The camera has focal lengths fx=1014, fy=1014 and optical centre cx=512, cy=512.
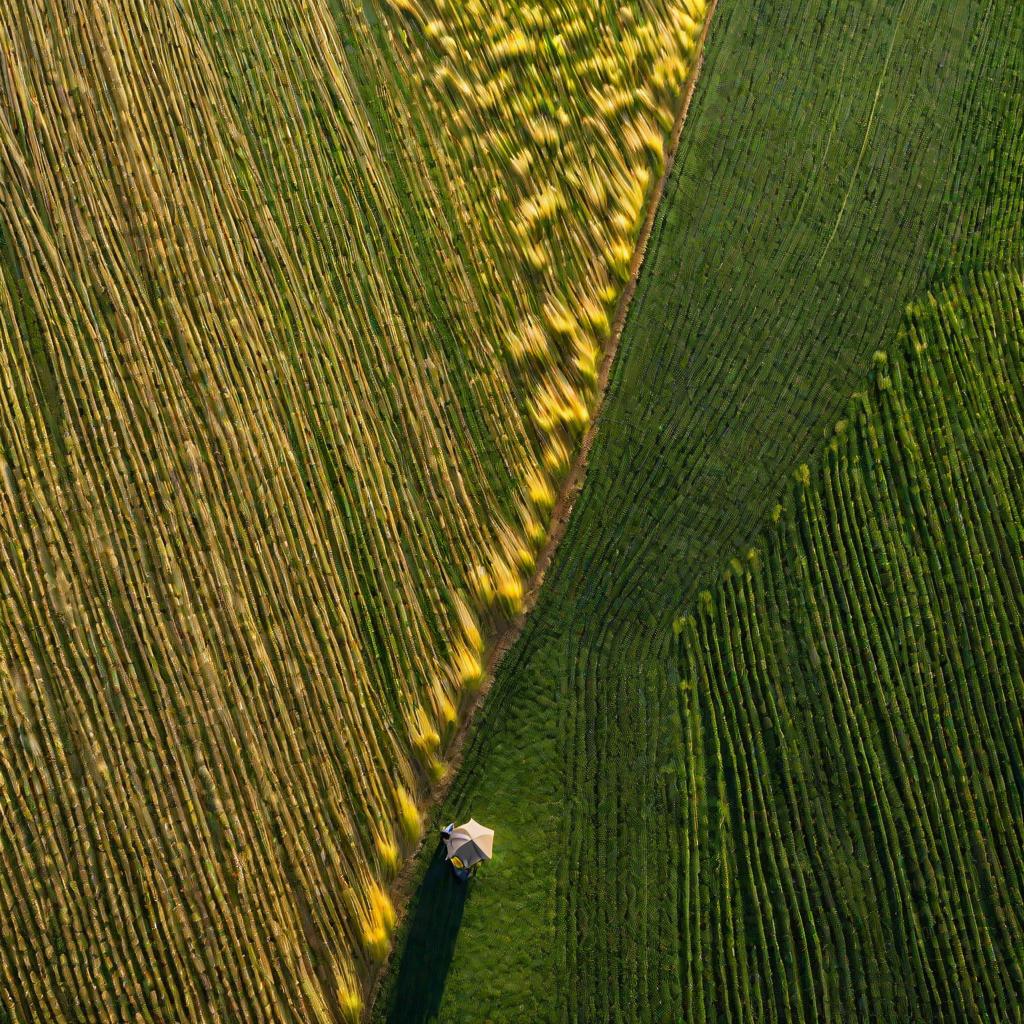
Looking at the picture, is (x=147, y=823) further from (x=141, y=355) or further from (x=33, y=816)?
(x=141, y=355)

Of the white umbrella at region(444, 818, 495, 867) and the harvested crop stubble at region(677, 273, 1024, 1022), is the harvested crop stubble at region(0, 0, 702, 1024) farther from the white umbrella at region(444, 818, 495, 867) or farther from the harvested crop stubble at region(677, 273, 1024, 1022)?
the harvested crop stubble at region(677, 273, 1024, 1022)

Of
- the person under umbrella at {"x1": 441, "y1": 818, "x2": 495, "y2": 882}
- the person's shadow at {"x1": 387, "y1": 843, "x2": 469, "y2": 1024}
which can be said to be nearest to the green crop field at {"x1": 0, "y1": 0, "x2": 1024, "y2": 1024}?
the person's shadow at {"x1": 387, "y1": 843, "x2": 469, "y2": 1024}

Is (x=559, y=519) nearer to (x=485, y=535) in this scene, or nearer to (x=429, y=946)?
(x=485, y=535)

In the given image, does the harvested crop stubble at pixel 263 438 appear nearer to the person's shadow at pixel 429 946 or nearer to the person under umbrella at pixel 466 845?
the person's shadow at pixel 429 946

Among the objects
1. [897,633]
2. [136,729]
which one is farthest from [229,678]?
[897,633]

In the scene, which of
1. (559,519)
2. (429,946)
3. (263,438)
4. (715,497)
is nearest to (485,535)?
(559,519)
